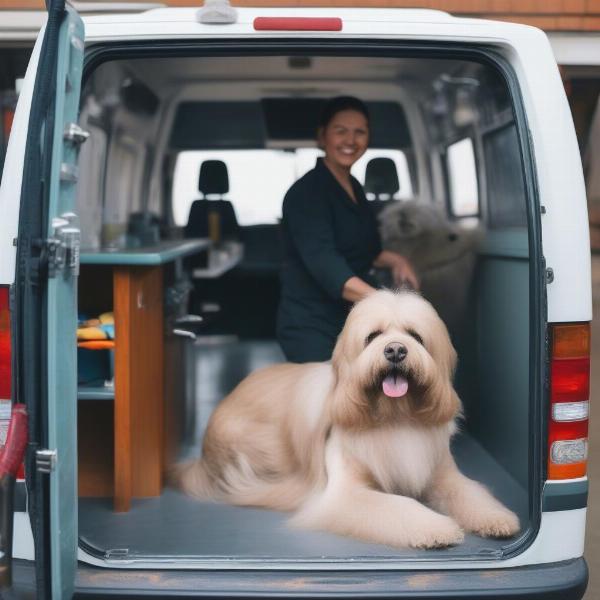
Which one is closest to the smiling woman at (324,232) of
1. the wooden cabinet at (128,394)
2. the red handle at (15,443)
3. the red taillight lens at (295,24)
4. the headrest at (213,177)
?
the wooden cabinet at (128,394)

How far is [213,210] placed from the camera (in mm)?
7070

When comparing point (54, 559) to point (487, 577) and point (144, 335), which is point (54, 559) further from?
point (144, 335)

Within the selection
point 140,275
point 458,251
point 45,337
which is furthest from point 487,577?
point 458,251

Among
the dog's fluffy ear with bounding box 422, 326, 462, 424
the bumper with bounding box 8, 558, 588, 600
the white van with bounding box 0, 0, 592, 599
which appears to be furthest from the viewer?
the dog's fluffy ear with bounding box 422, 326, 462, 424

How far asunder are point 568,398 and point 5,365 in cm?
161

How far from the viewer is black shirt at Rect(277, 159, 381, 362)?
428cm

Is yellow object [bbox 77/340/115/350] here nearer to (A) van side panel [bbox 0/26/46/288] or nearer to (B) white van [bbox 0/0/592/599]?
(B) white van [bbox 0/0/592/599]

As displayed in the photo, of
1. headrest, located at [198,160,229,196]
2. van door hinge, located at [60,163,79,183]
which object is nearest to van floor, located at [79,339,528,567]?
van door hinge, located at [60,163,79,183]

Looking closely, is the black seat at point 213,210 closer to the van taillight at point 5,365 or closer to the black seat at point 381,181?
the black seat at point 381,181

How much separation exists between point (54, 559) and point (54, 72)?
3.79 feet

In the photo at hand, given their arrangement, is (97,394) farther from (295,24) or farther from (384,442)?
(295,24)

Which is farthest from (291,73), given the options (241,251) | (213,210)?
(241,251)

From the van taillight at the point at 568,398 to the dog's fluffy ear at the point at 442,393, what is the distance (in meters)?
0.50

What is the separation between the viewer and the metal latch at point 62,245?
7.77 feet
